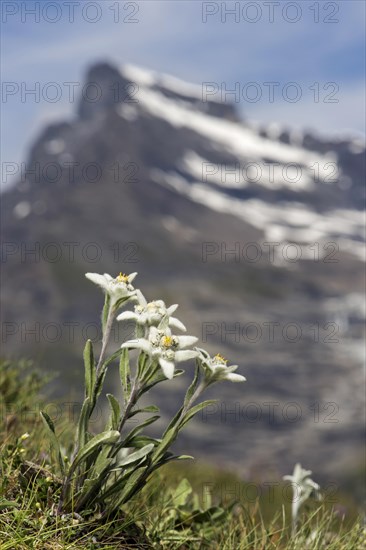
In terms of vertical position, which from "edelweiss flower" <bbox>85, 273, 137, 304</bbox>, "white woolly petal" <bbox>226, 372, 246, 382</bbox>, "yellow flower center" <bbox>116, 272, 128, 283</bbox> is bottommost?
"white woolly petal" <bbox>226, 372, 246, 382</bbox>

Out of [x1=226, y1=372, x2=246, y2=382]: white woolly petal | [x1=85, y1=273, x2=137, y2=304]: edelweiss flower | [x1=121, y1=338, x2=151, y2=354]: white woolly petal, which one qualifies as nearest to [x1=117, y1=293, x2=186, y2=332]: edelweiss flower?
[x1=85, y1=273, x2=137, y2=304]: edelweiss flower

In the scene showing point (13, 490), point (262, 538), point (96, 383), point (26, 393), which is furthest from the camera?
point (26, 393)

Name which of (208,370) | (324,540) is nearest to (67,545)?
(208,370)

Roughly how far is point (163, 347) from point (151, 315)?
31 cm

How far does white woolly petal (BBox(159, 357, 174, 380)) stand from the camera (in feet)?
15.6

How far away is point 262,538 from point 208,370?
203 centimetres

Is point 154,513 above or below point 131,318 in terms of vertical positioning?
below

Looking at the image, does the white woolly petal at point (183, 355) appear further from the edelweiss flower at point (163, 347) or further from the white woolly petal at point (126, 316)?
the white woolly petal at point (126, 316)

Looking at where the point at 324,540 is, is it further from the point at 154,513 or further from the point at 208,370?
the point at 208,370

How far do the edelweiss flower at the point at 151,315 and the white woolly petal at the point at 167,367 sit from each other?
37cm

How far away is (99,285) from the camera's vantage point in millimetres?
5473

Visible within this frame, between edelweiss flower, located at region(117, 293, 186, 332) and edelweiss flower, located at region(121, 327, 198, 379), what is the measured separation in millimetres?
147

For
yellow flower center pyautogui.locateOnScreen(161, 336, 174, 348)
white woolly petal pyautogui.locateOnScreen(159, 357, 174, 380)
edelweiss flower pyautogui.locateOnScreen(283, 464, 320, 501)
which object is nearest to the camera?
white woolly petal pyautogui.locateOnScreen(159, 357, 174, 380)

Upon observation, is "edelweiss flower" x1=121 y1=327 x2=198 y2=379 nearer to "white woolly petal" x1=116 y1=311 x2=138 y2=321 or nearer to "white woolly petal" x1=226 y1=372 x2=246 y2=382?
"white woolly petal" x1=116 y1=311 x2=138 y2=321
